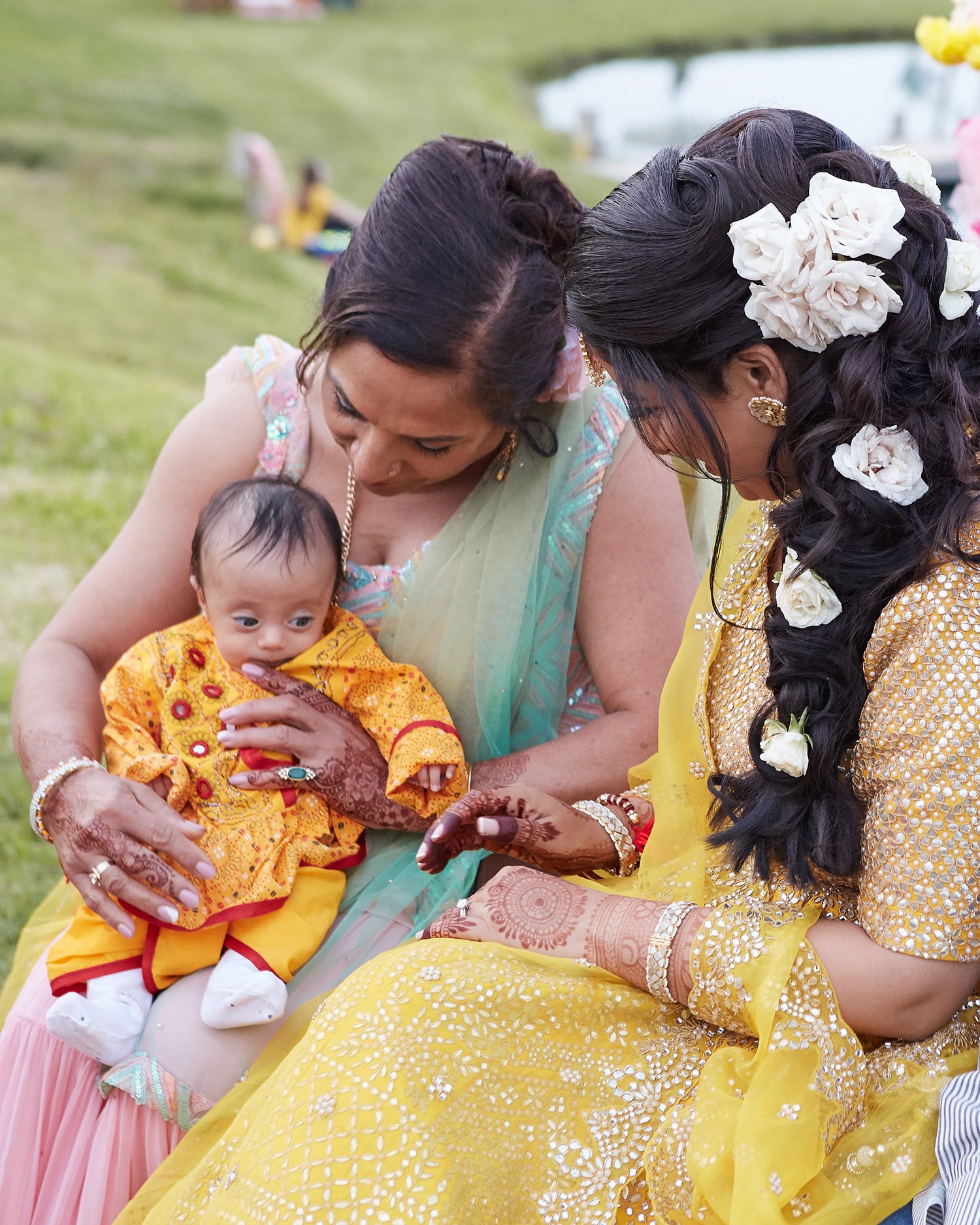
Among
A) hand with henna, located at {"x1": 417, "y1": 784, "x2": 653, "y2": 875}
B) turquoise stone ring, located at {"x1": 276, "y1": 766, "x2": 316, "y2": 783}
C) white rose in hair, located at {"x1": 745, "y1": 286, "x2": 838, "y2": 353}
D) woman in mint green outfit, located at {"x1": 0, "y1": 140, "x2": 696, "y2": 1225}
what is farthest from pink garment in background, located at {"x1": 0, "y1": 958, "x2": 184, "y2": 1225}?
white rose in hair, located at {"x1": 745, "y1": 286, "x2": 838, "y2": 353}

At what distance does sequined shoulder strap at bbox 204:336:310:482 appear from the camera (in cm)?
229

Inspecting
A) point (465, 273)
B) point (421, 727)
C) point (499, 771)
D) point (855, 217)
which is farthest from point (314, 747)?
point (855, 217)

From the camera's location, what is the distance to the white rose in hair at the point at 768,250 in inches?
57.6

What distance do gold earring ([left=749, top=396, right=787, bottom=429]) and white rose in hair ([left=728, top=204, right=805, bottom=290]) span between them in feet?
0.49

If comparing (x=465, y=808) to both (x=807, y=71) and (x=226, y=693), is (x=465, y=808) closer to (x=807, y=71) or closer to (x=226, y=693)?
(x=226, y=693)

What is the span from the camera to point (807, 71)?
49.5 feet

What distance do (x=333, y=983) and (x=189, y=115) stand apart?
12157 mm

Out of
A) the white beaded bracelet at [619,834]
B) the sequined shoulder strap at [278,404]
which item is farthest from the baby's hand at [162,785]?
the white beaded bracelet at [619,834]

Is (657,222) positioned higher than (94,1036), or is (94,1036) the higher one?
(657,222)

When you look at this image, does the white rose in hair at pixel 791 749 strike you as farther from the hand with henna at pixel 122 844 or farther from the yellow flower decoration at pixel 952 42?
the yellow flower decoration at pixel 952 42

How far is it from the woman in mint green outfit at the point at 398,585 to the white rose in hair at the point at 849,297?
627mm

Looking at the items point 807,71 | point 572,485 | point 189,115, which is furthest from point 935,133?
point 572,485

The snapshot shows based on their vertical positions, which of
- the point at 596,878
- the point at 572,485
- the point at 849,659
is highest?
the point at 849,659

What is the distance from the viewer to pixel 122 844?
197 cm
